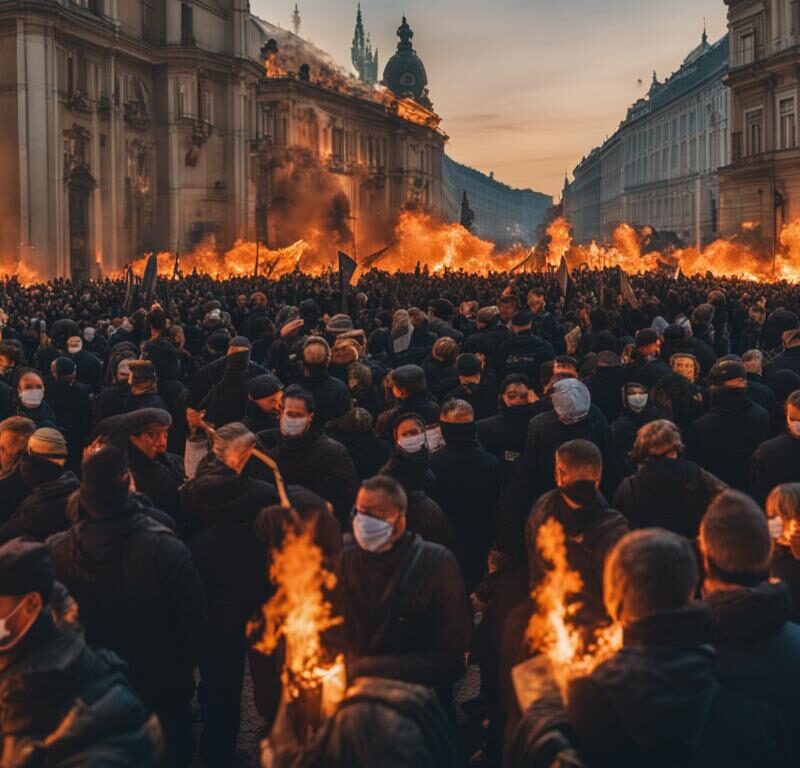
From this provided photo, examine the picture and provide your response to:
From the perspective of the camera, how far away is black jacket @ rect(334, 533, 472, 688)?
12.7 feet

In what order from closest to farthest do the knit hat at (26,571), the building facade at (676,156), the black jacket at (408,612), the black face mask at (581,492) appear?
the knit hat at (26,571)
the black jacket at (408,612)
the black face mask at (581,492)
the building facade at (676,156)

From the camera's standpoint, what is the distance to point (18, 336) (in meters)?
13.1

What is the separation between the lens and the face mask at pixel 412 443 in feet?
17.7

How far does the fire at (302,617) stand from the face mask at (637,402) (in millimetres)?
3086

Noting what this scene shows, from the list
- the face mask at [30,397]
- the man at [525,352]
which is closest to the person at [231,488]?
the face mask at [30,397]

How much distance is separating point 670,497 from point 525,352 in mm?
4687

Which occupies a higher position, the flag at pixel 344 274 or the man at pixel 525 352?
the flag at pixel 344 274

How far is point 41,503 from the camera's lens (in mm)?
5207

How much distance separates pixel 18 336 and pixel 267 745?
11.2 m

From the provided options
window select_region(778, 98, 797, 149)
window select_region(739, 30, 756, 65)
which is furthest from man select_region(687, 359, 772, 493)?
window select_region(739, 30, 756, 65)

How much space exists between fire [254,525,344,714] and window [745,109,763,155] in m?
45.7

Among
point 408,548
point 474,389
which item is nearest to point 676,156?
point 474,389

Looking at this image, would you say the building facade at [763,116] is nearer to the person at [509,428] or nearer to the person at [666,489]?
the person at [509,428]

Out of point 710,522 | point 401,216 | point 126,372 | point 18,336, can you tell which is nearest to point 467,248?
point 401,216
